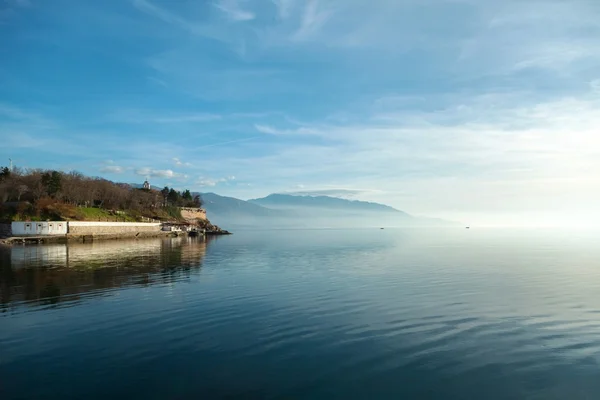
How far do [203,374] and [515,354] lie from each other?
41.0 feet

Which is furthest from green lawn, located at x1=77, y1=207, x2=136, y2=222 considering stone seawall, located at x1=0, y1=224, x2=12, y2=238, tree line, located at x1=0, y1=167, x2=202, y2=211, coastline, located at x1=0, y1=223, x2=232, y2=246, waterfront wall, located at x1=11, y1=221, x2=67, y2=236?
stone seawall, located at x1=0, y1=224, x2=12, y2=238

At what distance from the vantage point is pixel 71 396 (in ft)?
41.0

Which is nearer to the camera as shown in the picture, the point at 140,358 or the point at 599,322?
the point at 140,358

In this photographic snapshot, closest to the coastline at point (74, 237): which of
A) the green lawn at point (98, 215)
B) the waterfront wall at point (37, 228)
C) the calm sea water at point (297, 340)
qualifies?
the waterfront wall at point (37, 228)

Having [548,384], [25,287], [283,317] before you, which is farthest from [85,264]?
[548,384]

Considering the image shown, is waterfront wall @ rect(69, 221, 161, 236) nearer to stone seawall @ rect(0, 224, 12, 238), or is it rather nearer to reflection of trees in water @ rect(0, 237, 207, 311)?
stone seawall @ rect(0, 224, 12, 238)

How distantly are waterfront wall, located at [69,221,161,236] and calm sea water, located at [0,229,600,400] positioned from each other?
245ft

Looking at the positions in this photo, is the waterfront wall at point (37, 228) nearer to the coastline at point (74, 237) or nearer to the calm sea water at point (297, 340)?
the coastline at point (74, 237)

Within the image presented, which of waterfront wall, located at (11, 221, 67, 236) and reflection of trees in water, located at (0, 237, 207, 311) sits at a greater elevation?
waterfront wall, located at (11, 221, 67, 236)

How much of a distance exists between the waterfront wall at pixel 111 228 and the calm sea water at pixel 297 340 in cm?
7476

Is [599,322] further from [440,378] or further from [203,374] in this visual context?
[203,374]

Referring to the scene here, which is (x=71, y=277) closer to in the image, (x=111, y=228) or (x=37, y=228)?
(x=37, y=228)

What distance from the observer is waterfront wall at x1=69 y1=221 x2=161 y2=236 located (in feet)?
339

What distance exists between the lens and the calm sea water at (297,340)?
43.6 ft
